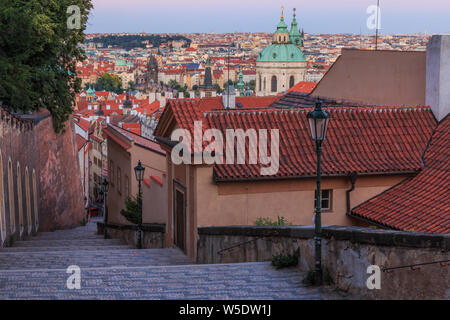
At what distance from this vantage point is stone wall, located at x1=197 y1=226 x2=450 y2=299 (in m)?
6.65

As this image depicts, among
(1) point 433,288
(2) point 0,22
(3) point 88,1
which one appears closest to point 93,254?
(1) point 433,288

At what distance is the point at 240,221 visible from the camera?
1350 centimetres

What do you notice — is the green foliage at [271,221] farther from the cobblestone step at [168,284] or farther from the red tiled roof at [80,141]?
the red tiled roof at [80,141]

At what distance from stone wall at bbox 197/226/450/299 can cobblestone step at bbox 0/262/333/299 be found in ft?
1.13

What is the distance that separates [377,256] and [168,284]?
8.03 feet

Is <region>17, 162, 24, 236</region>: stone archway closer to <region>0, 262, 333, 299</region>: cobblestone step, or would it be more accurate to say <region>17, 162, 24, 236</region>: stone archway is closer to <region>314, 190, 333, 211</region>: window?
<region>314, 190, 333, 211</region>: window

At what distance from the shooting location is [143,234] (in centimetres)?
1839

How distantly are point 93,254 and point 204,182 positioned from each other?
2998 millimetres

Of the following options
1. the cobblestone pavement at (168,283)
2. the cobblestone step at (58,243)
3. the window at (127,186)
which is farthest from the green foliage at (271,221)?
the window at (127,186)

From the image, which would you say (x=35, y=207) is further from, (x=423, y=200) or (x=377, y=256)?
(x=377, y=256)

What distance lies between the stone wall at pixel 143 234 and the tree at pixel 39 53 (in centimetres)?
539

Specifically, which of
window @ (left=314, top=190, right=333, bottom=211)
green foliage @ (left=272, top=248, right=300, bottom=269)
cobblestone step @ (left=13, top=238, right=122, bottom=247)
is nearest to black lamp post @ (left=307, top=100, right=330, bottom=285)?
green foliage @ (left=272, top=248, right=300, bottom=269)

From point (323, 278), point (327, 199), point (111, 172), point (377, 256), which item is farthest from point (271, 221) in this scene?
point (111, 172)
